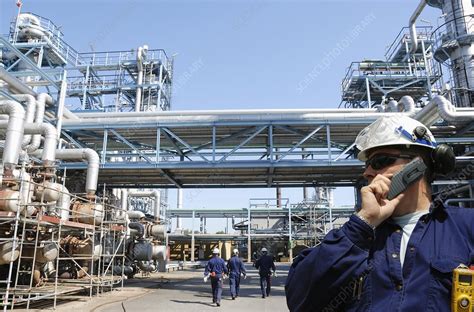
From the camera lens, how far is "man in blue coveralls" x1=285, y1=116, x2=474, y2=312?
4.44 feet

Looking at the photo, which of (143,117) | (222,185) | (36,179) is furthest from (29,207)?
(222,185)

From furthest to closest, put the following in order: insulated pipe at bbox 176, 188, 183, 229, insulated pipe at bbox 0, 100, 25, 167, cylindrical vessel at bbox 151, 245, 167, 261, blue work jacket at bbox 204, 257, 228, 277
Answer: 1. insulated pipe at bbox 176, 188, 183, 229
2. cylindrical vessel at bbox 151, 245, 167, 261
3. blue work jacket at bbox 204, 257, 228, 277
4. insulated pipe at bbox 0, 100, 25, 167

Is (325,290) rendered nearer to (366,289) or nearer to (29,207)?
(366,289)

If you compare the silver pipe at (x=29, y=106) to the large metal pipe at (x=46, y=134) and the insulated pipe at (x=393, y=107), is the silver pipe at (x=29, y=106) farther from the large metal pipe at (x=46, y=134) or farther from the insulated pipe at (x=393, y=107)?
the insulated pipe at (x=393, y=107)

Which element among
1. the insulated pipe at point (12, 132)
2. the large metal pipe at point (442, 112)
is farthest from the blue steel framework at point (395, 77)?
the insulated pipe at point (12, 132)

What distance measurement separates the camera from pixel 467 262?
1352 mm

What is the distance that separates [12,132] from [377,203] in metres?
11.5

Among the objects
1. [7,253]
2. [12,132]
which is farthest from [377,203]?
[12,132]

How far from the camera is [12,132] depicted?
34.2 ft

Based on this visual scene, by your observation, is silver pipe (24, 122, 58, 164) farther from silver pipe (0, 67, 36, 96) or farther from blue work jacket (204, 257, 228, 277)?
blue work jacket (204, 257, 228, 277)

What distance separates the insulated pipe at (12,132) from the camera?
1018 cm

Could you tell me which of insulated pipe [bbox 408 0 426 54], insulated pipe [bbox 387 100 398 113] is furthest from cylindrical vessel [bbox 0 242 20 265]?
insulated pipe [bbox 408 0 426 54]

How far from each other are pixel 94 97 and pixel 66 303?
2263 cm

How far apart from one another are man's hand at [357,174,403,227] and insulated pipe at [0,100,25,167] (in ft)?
36.3
